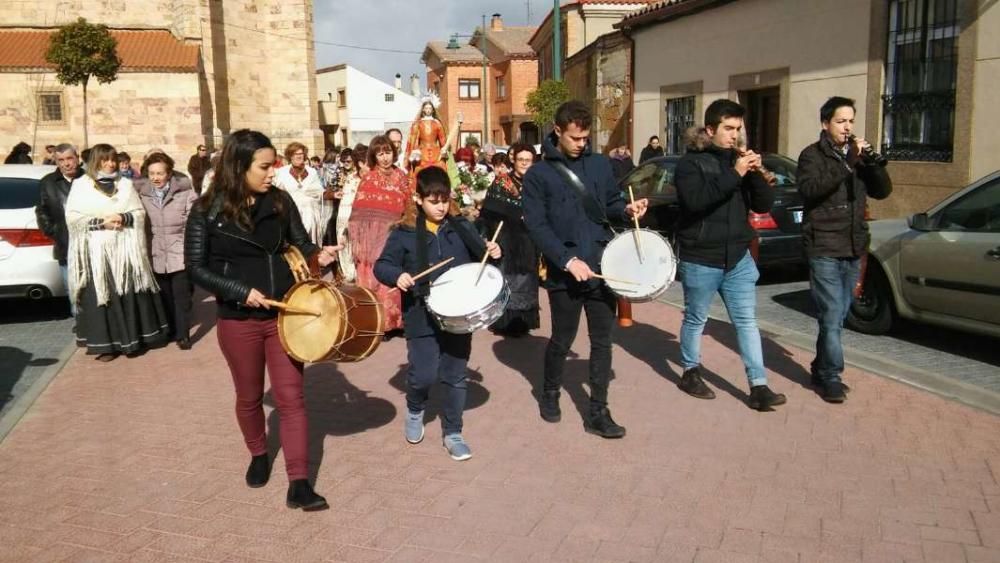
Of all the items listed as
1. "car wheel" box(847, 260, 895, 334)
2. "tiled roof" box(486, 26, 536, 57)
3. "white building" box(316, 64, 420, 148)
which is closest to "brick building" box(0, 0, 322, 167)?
"car wheel" box(847, 260, 895, 334)

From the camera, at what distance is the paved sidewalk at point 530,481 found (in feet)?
12.6

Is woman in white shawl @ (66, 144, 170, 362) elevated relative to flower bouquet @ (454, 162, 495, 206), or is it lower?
lower

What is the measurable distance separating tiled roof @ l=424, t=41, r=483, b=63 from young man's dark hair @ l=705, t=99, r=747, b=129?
62146mm

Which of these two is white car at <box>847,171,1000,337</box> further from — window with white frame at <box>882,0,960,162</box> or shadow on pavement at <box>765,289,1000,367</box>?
window with white frame at <box>882,0,960,162</box>

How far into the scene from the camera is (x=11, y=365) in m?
7.65

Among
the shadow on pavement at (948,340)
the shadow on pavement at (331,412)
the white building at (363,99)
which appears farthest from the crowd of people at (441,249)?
the white building at (363,99)

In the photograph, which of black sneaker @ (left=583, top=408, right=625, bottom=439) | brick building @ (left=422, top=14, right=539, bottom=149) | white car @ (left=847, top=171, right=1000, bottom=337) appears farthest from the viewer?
brick building @ (left=422, top=14, right=539, bottom=149)

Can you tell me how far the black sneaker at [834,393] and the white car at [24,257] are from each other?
7.66 meters

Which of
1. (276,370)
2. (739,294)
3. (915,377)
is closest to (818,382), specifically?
(915,377)

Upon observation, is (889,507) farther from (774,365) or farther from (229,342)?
(229,342)

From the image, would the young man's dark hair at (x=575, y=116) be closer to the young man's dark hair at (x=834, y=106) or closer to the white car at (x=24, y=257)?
the young man's dark hair at (x=834, y=106)

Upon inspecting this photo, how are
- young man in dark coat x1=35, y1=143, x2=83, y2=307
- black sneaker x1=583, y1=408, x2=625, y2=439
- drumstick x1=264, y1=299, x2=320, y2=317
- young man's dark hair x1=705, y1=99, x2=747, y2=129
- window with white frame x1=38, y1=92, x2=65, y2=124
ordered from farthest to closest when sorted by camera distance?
window with white frame x1=38, y1=92, x2=65, y2=124, young man in dark coat x1=35, y1=143, x2=83, y2=307, young man's dark hair x1=705, y1=99, x2=747, y2=129, black sneaker x1=583, y1=408, x2=625, y2=439, drumstick x1=264, y1=299, x2=320, y2=317

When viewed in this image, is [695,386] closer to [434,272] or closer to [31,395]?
[434,272]

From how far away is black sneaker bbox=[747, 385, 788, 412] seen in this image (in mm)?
5543
